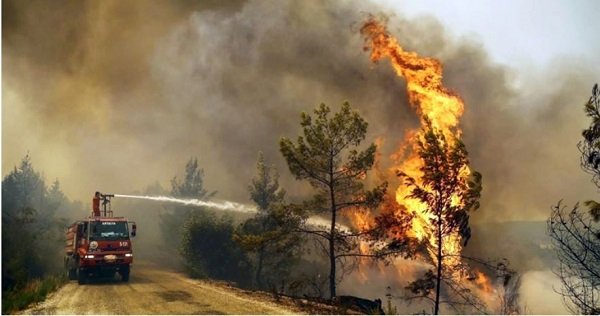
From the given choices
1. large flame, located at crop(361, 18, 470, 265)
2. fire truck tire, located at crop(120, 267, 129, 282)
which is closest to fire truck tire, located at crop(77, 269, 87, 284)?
fire truck tire, located at crop(120, 267, 129, 282)

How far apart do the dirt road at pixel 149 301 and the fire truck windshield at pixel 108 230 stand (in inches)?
90.6

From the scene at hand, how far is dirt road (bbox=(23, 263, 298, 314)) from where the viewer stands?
46.3ft

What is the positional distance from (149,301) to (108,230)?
19.6ft

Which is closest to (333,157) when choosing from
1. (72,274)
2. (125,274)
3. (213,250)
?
(125,274)

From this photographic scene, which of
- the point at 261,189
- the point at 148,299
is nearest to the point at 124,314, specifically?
the point at 148,299

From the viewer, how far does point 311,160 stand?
752 inches

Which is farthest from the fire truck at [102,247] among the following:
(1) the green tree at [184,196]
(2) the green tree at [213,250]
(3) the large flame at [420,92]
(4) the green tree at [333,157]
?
(1) the green tree at [184,196]

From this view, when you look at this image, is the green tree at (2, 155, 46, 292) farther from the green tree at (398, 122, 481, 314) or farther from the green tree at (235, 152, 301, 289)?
the green tree at (398, 122, 481, 314)

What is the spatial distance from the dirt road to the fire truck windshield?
2.30m

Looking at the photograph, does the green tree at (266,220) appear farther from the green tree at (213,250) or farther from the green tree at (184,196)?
the green tree at (184,196)

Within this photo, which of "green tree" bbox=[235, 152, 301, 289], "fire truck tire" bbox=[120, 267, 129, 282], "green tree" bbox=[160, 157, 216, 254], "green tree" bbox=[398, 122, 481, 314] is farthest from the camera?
"green tree" bbox=[160, 157, 216, 254]

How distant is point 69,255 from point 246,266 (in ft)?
49.3

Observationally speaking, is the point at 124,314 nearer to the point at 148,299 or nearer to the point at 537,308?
the point at 148,299

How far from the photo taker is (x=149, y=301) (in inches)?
624
